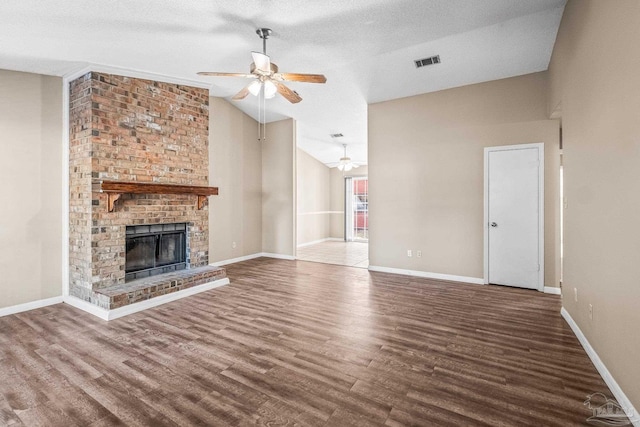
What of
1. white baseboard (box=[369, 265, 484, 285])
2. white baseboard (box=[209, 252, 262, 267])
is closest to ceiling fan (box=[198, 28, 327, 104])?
white baseboard (box=[369, 265, 484, 285])

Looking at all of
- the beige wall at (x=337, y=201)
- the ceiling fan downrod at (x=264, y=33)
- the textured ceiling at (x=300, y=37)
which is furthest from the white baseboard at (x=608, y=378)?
the beige wall at (x=337, y=201)

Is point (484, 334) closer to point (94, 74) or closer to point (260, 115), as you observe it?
point (94, 74)

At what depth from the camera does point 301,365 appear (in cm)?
242

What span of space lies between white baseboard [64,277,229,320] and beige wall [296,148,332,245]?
514 centimetres

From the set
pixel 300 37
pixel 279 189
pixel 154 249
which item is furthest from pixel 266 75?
pixel 279 189

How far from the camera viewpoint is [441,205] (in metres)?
5.12

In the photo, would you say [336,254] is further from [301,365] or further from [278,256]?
[301,365]

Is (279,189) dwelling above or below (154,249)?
above

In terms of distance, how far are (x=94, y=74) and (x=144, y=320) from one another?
3108 mm

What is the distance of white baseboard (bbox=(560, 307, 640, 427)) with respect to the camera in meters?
1.80

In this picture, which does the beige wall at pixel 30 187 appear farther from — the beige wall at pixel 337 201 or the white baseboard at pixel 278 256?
the beige wall at pixel 337 201

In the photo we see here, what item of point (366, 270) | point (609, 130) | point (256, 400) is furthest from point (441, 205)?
point (256, 400)

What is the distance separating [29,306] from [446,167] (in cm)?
624

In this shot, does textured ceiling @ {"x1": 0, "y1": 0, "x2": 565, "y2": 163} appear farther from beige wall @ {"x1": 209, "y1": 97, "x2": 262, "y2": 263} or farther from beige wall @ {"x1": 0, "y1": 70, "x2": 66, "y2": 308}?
beige wall @ {"x1": 209, "y1": 97, "x2": 262, "y2": 263}
